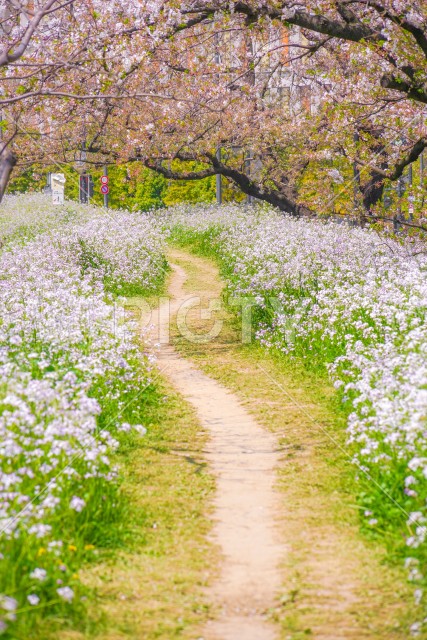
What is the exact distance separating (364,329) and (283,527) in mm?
4521

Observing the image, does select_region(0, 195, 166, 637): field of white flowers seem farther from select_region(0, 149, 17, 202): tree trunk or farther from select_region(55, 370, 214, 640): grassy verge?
select_region(0, 149, 17, 202): tree trunk

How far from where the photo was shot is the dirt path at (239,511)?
4.61m

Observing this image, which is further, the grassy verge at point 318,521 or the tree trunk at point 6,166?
the tree trunk at point 6,166

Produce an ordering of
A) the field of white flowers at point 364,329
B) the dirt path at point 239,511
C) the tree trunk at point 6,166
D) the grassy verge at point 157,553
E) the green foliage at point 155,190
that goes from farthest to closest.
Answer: the green foliage at point 155,190
the tree trunk at point 6,166
the field of white flowers at point 364,329
the dirt path at point 239,511
the grassy verge at point 157,553

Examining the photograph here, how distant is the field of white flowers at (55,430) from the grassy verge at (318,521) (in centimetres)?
138

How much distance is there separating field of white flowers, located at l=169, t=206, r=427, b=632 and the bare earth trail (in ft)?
0.90

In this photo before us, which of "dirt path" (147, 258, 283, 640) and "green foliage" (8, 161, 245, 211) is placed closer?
"dirt path" (147, 258, 283, 640)

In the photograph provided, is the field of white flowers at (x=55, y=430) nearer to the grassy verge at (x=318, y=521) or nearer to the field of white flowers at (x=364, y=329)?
the grassy verge at (x=318, y=521)

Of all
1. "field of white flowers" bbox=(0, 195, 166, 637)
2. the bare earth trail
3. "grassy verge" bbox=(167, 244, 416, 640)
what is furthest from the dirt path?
"field of white flowers" bbox=(0, 195, 166, 637)

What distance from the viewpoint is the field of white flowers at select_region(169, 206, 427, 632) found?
5754 millimetres

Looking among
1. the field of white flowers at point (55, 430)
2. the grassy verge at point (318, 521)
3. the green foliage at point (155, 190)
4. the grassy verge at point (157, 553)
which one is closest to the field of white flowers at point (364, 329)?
the grassy verge at point (318, 521)

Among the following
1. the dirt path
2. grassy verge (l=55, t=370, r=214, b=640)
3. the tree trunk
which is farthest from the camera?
the tree trunk

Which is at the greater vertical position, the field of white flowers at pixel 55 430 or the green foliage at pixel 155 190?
the green foliage at pixel 155 190

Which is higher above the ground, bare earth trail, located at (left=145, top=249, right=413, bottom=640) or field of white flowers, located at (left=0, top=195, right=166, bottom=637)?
field of white flowers, located at (left=0, top=195, right=166, bottom=637)
